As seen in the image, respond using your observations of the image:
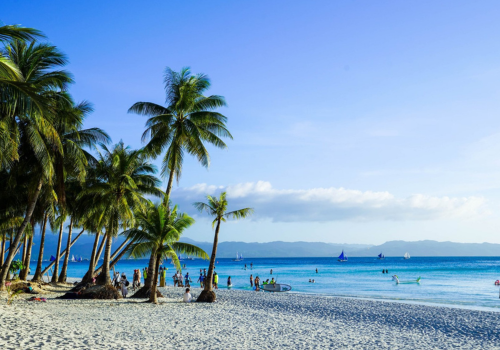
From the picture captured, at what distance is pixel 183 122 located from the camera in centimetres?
2389

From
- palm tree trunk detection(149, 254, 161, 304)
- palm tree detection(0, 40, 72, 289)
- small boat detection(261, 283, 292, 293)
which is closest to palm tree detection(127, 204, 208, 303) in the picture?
palm tree trunk detection(149, 254, 161, 304)

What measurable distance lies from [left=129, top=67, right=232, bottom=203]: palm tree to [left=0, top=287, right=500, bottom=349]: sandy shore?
8.64 m

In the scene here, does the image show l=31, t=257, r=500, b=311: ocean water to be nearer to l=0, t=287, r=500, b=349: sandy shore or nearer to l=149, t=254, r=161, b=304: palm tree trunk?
l=0, t=287, r=500, b=349: sandy shore

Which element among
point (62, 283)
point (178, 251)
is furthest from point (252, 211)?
point (62, 283)

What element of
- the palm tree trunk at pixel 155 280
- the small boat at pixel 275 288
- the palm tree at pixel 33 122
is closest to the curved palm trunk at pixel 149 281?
the palm tree trunk at pixel 155 280

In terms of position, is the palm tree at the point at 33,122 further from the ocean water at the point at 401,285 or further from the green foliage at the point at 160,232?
the ocean water at the point at 401,285

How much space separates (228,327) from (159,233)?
677 cm

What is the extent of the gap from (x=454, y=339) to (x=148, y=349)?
10398mm

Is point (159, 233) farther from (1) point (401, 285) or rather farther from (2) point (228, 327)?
(1) point (401, 285)

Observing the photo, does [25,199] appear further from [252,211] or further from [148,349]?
[148,349]

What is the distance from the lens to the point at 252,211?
22.1 metres

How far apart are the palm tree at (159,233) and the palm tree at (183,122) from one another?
378cm

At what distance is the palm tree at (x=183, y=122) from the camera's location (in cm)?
2380

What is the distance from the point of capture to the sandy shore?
36.4 feet
